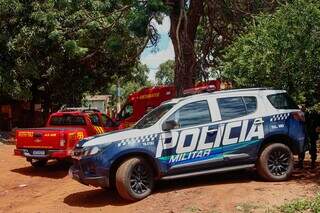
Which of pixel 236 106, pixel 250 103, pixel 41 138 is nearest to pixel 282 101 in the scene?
pixel 250 103

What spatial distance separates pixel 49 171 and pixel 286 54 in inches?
298

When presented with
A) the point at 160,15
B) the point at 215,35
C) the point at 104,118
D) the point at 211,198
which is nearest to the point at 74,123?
the point at 104,118

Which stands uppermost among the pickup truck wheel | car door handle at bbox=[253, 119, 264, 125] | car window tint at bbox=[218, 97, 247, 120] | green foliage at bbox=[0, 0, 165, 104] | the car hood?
green foliage at bbox=[0, 0, 165, 104]

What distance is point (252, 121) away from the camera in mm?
10789

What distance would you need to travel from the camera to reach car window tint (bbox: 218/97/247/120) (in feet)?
35.5

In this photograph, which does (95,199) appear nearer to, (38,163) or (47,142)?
(47,142)

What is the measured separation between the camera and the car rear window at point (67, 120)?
16609 mm

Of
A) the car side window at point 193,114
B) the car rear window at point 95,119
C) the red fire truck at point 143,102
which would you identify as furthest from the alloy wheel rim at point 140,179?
the red fire truck at point 143,102

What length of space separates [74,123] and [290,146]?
761 centimetres

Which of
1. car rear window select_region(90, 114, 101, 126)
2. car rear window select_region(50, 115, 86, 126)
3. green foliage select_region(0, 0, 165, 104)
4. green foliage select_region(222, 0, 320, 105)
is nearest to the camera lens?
green foliage select_region(222, 0, 320, 105)

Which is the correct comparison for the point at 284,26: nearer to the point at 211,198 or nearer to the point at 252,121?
the point at 252,121

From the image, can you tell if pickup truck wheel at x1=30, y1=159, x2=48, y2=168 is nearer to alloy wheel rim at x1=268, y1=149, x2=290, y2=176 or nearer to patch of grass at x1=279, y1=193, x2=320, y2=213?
alloy wheel rim at x1=268, y1=149, x2=290, y2=176

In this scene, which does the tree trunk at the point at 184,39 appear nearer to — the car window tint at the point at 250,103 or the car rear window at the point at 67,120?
the car rear window at the point at 67,120

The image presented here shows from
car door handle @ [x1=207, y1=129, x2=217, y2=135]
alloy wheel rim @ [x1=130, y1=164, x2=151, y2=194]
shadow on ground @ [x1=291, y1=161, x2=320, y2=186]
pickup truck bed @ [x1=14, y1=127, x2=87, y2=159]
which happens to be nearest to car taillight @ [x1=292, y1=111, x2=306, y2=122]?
shadow on ground @ [x1=291, y1=161, x2=320, y2=186]
